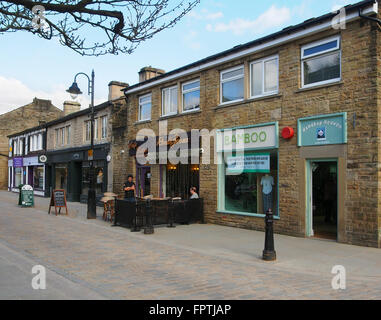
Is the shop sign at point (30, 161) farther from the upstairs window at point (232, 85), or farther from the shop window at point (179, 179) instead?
the upstairs window at point (232, 85)

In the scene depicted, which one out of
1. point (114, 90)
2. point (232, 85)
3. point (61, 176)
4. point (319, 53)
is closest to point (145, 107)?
point (114, 90)

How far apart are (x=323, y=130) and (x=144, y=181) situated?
31.7 ft

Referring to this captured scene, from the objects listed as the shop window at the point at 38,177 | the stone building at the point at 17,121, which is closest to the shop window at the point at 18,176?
the stone building at the point at 17,121

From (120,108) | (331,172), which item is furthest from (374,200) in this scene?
(120,108)

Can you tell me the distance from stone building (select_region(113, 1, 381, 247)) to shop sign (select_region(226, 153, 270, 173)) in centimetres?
3

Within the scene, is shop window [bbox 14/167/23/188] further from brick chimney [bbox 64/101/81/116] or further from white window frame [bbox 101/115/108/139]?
white window frame [bbox 101/115/108/139]

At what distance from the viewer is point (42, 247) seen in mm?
9156

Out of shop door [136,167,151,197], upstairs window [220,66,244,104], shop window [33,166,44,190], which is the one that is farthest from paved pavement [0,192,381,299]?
shop window [33,166,44,190]

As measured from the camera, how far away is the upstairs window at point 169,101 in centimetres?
1598

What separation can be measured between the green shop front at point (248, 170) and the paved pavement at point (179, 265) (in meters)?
1.14

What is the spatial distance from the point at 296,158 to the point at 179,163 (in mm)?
5749

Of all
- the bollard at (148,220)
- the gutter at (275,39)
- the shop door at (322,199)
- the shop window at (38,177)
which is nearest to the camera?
the gutter at (275,39)

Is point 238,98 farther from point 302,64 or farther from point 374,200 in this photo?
point 374,200
